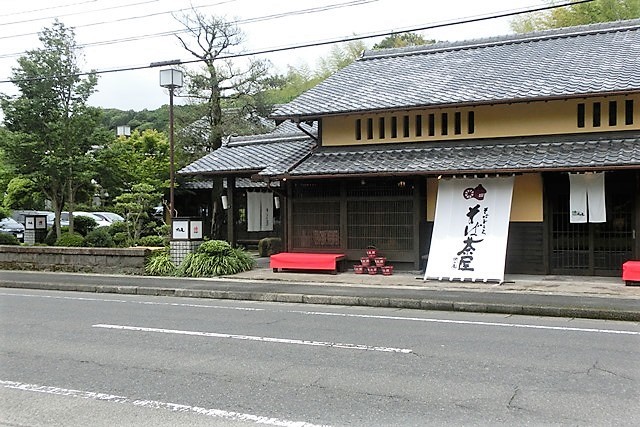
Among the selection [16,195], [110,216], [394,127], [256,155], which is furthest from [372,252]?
[16,195]

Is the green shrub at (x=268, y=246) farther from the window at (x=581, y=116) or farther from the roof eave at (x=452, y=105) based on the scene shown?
the window at (x=581, y=116)

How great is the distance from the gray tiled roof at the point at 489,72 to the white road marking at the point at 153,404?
1218 cm

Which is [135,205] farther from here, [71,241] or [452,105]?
[452,105]

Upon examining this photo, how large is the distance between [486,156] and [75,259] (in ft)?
43.2

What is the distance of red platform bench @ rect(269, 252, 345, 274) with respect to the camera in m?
17.0

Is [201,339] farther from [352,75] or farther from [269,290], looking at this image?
[352,75]

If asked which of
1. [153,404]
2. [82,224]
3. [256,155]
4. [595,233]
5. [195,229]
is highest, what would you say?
[256,155]

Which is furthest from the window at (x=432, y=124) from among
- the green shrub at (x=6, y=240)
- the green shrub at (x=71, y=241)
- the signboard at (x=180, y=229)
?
the green shrub at (x=6, y=240)

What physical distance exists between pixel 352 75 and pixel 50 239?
1425 cm

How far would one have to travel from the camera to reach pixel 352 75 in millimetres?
21359

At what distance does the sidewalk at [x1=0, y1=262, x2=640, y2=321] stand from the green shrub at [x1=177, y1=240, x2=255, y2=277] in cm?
49

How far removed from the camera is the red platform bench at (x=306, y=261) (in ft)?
55.9

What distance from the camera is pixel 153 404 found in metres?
5.85

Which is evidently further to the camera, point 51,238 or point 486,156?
point 51,238
